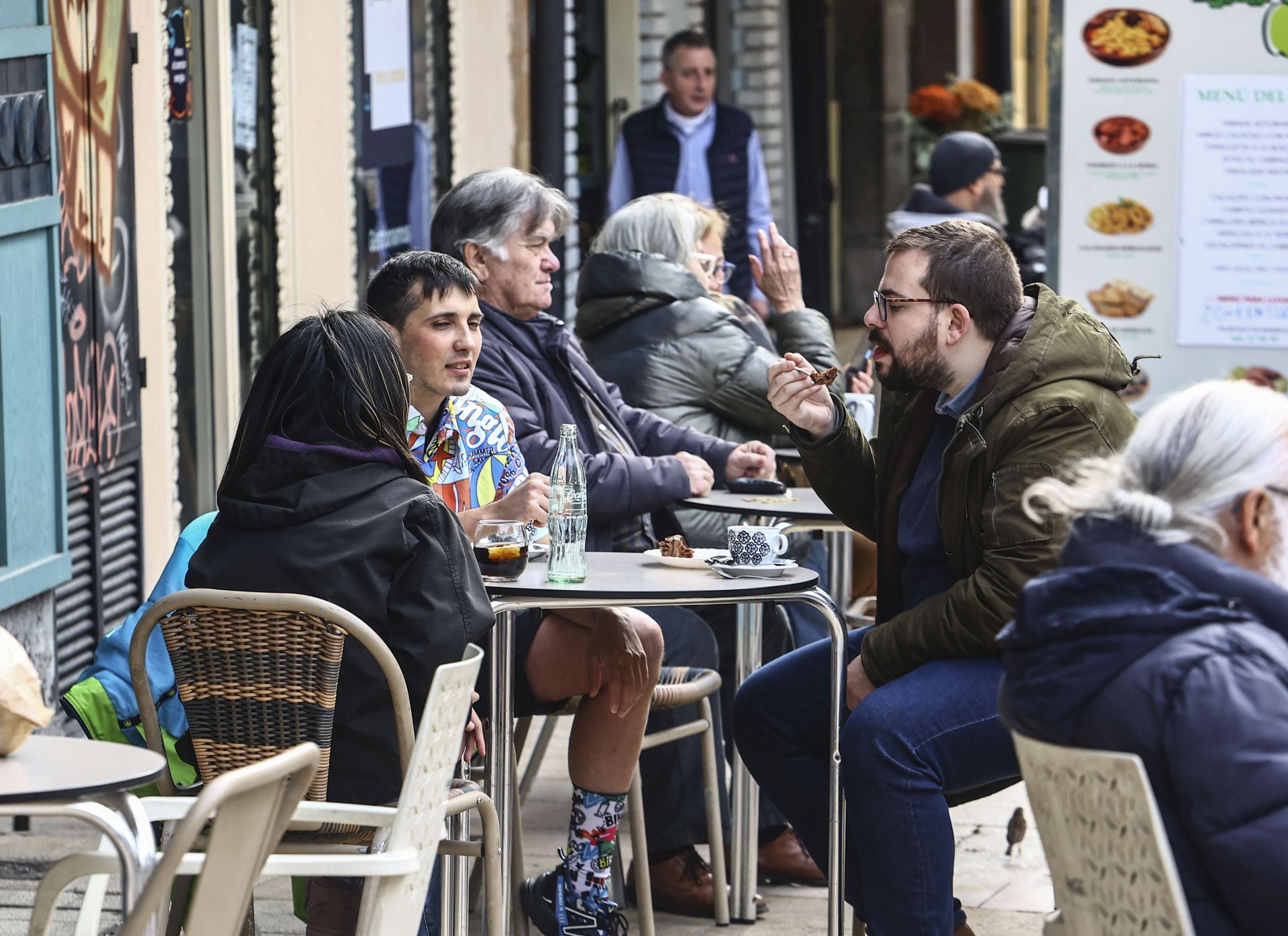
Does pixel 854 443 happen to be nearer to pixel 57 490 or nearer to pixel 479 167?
pixel 57 490

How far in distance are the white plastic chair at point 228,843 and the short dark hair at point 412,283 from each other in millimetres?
1839

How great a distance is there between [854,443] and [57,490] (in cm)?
229

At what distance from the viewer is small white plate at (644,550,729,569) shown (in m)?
4.12

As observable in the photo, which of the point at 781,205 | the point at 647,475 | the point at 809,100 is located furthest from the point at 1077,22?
the point at 809,100

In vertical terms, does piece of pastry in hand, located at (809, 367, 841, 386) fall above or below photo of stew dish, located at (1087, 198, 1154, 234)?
below

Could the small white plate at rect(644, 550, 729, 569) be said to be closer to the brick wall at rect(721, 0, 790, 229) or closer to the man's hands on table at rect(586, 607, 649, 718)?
the man's hands on table at rect(586, 607, 649, 718)

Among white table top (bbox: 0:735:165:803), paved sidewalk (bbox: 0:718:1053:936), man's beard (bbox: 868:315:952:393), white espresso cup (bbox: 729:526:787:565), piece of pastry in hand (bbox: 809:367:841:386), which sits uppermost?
man's beard (bbox: 868:315:952:393)

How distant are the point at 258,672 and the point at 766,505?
1961mm

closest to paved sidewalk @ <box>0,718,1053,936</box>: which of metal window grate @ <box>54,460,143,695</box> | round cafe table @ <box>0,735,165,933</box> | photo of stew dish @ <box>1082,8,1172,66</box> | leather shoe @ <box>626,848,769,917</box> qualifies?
leather shoe @ <box>626,848,769,917</box>

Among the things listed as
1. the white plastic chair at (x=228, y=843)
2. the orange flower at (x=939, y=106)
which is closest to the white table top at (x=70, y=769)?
the white plastic chair at (x=228, y=843)

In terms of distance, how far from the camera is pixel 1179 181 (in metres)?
6.49

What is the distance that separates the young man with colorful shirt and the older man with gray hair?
422 millimetres

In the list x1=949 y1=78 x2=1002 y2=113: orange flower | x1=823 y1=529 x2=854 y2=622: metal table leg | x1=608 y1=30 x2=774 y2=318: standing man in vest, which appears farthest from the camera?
x1=949 y1=78 x2=1002 y2=113: orange flower

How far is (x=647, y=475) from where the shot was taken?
4.86 metres
